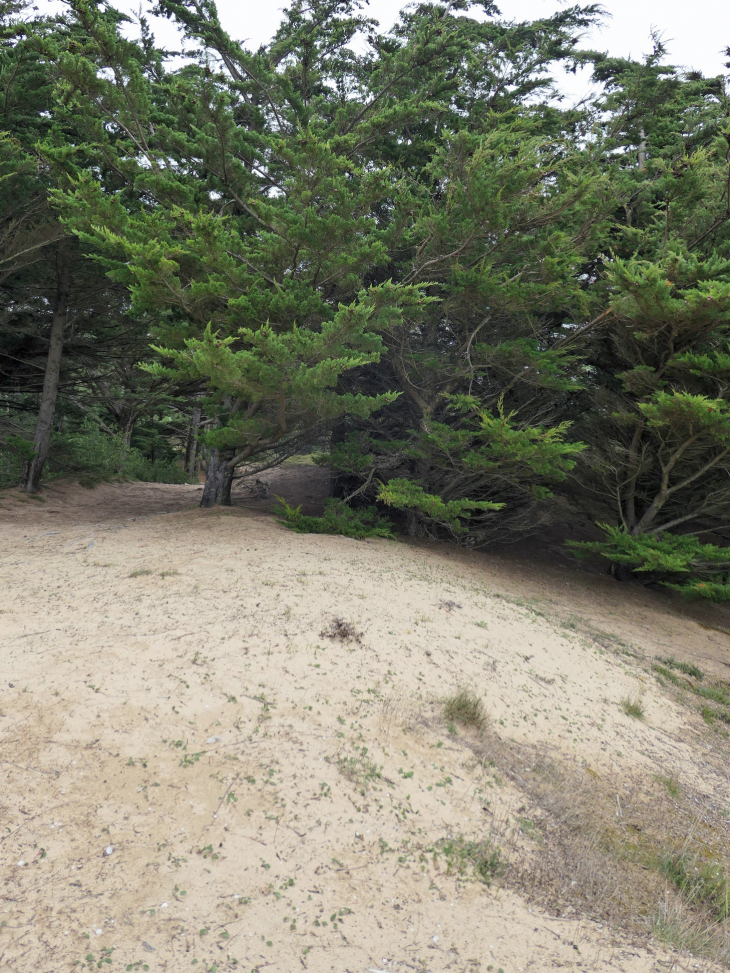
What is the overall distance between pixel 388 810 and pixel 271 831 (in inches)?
29.0

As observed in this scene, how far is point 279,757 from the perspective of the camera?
11.0 feet

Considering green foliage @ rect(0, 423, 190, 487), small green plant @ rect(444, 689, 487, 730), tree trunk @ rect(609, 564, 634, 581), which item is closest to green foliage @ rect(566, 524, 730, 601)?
tree trunk @ rect(609, 564, 634, 581)

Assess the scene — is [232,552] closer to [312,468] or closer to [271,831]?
[271,831]

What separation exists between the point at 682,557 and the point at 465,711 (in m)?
4.87

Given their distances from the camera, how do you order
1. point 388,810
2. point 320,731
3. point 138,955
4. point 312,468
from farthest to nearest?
1. point 312,468
2. point 320,731
3. point 388,810
4. point 138,955

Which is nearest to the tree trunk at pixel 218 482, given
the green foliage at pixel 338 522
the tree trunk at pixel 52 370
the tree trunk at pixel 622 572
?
the green foliage at pixel 338 522

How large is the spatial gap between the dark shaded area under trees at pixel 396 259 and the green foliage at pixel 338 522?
2.19 ft

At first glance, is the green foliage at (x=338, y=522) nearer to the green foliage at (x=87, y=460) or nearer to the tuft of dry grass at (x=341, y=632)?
the tuft of dry grass at (x=341, y=632)

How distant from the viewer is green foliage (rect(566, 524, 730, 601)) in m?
7.29

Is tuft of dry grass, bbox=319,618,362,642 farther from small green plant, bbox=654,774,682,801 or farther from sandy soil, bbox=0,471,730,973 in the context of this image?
small green plant, bbox=654,774,682,801

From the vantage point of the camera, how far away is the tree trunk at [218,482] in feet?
31.6

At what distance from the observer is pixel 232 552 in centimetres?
654

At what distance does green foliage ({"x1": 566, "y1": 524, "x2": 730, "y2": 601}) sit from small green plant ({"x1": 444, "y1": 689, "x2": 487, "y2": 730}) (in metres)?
4.37

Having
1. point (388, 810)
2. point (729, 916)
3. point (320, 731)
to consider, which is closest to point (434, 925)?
point (388, 810)
